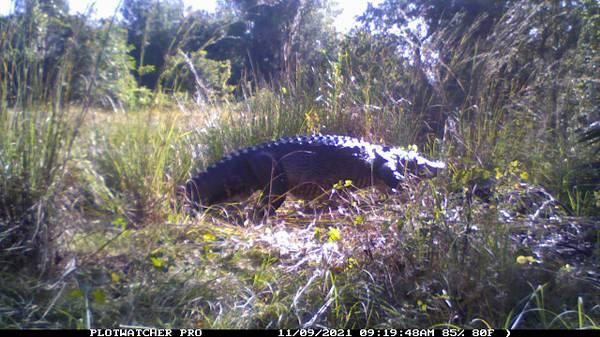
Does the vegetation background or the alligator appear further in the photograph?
the alligator

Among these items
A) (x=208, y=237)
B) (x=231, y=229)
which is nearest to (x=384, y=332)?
(x=208, y=237)

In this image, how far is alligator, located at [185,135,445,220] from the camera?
453 cm

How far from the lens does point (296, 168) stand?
4.71 metres

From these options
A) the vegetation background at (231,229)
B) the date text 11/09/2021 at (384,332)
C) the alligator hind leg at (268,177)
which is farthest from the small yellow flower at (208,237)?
the alligator hind leg at (268,177)

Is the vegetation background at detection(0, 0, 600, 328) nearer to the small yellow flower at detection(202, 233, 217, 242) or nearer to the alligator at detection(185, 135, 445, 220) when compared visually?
the small yellow flower at detection(202, 233, 217, 242)

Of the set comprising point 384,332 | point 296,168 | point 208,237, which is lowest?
point 384,332

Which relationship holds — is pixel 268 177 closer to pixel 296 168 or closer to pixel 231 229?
pixel 296 168

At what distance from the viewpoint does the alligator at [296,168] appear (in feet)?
14.9

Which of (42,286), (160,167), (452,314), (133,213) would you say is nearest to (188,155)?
(160,167)

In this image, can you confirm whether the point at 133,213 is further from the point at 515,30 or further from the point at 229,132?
the point at 515,30

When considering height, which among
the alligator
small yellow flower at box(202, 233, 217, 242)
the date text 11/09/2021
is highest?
the alligator

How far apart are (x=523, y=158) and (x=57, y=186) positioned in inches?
130

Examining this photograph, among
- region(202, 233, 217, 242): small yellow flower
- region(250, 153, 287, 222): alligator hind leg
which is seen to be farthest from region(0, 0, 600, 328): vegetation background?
region(250, 153, 287, 222): alligator hind leg

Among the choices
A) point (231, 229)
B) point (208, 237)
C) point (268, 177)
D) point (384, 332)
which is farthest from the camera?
point (268, 177)
